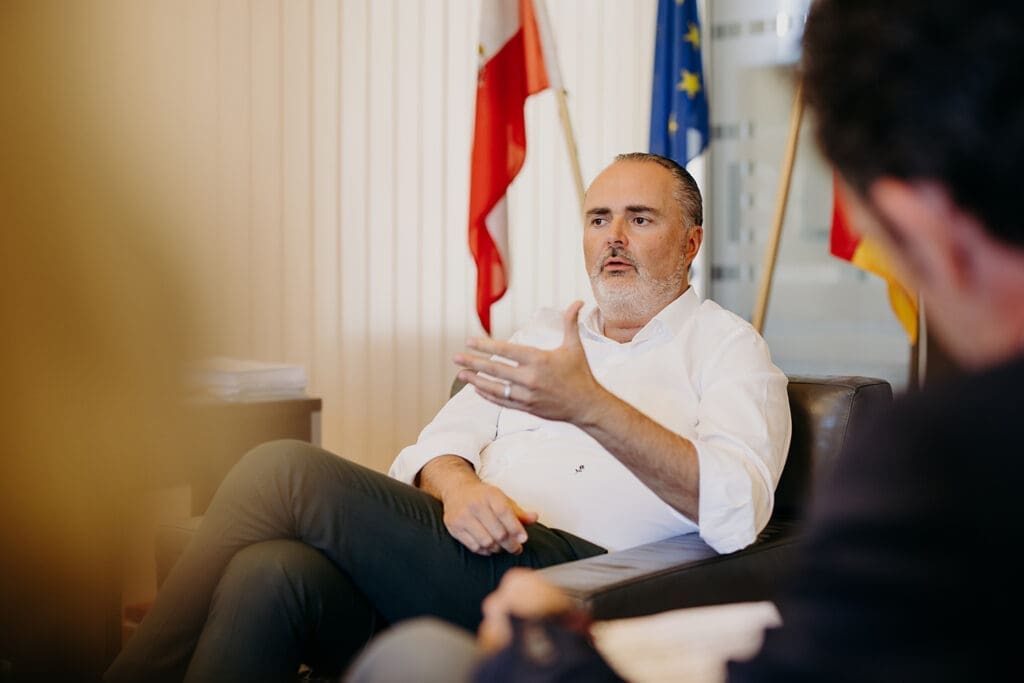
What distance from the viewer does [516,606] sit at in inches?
31.0

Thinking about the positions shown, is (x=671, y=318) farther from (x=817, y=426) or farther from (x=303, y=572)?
(x=303, y=572)

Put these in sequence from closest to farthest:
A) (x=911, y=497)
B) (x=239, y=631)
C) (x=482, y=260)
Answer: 1. (x=911, y=497)
2. (x=239, y=631)
3. (x=482, y=260)

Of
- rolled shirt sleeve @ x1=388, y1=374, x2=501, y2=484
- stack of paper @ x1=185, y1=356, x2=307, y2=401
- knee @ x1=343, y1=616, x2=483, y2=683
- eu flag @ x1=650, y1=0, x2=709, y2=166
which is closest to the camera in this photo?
knee @ x1=343, y1=616, x2=483, y2=683

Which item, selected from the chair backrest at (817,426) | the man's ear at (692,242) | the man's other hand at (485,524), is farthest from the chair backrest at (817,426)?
the man's other hand at (485,524)

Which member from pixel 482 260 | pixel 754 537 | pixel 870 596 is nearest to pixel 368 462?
pixel 482 260

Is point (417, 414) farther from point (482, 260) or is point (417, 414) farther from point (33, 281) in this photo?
point (33, 281)

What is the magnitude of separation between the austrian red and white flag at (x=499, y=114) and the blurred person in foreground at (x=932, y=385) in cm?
250

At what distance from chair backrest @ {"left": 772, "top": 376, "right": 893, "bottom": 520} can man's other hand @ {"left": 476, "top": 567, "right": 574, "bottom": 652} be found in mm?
1191

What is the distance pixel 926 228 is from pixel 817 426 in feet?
4.40

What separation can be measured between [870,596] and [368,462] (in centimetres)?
309

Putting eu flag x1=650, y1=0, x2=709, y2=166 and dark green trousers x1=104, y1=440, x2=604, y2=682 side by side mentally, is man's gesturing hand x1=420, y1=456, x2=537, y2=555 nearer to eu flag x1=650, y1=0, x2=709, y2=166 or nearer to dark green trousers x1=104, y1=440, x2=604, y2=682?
dark green trousers x1=104, y1=440, x2=604, y2=682

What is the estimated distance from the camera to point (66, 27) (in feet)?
1.27

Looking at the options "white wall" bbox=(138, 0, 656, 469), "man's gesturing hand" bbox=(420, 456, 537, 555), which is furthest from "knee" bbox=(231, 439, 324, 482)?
"white wall" bbox=(138, 0, 656, 469)

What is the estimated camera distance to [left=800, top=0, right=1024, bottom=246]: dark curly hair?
580 millimetres
